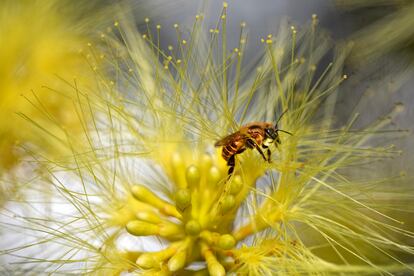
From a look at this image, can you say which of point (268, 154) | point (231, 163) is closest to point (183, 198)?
point (231, 163)

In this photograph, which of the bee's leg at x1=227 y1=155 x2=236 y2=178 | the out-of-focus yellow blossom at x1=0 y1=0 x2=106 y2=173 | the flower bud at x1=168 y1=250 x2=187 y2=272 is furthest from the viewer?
the out-of-focus yellow blossom at x1=0 y1=0 x2=106 y2=173

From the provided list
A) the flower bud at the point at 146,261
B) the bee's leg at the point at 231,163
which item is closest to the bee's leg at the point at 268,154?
the bee's leg at the point at 231,163

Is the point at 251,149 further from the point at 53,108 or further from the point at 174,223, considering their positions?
the point at 53,108

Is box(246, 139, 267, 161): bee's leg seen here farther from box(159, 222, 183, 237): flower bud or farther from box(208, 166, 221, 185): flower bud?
box(159, 222, 183, 237): flower bud

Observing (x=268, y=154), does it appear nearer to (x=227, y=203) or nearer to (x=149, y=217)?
(x=227, y=203)

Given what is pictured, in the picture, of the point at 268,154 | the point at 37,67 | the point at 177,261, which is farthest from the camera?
the point at 37,67

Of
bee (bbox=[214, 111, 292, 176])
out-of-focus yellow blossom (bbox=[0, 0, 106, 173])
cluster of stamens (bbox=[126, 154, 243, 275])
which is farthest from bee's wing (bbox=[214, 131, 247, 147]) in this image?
out-of-focus yellow blossom (bbox=[0, 0, 106, 173])

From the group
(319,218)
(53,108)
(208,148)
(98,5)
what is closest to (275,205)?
(319,218)

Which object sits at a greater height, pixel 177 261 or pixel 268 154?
pixel 268 154
